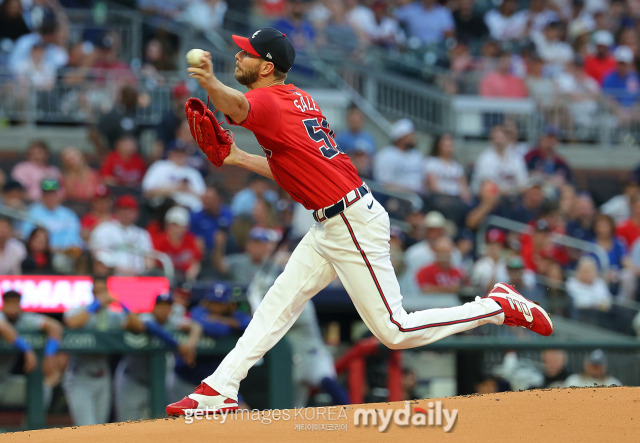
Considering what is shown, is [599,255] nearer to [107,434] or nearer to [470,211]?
[470,211]

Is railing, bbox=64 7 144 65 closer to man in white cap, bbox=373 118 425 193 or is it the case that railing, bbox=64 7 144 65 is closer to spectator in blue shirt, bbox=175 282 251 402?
man in white cap, bbox=373 118 425 193

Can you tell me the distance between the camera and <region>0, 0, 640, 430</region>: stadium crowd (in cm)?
845

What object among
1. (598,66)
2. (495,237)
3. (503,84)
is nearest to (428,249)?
(495,237)

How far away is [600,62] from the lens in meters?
13.9

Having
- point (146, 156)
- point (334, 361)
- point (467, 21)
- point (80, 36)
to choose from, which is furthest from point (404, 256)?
point (467, 21)

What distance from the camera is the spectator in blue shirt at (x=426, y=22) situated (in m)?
14.1

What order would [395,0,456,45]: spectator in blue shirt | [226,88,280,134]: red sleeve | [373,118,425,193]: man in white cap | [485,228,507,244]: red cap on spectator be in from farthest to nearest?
[395,0,456,45]: spectator in blue shirt < [373,118,425,193]: man in white cap < [485,228,507,244]: red cap on spectator < [226,88,280,134]: red sleeve

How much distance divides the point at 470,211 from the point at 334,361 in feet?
10.0

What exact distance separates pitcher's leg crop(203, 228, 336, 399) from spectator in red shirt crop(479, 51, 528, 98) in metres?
8.30

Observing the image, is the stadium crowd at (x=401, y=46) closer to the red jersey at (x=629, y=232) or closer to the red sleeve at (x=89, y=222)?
the red sleeve at (x=89, y=222)

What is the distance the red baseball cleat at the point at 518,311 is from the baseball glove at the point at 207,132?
1.66m

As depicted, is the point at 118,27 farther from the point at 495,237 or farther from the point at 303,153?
the point at 303,153

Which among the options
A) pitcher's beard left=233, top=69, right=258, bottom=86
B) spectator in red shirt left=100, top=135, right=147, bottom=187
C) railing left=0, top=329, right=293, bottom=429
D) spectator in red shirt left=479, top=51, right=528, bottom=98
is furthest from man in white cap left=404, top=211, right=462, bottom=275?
pitcher's beard left=233, top=69, right=258, bottom=86

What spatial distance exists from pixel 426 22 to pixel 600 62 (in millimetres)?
2395
